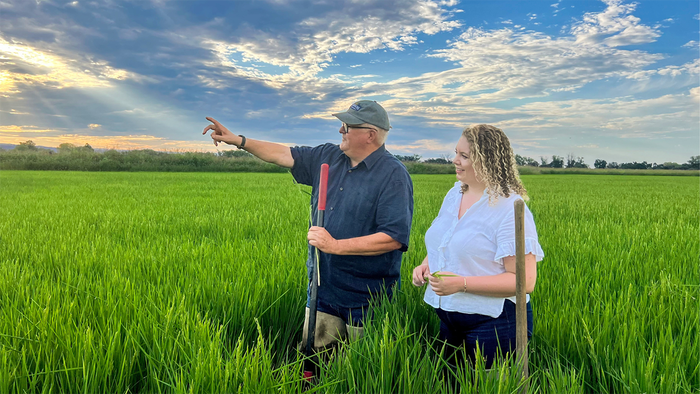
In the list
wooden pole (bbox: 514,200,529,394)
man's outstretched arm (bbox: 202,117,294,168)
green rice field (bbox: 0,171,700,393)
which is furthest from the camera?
man's outstretched arm (bbox: 202,117,294,168)

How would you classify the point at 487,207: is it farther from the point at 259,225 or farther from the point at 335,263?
the point at 259,225

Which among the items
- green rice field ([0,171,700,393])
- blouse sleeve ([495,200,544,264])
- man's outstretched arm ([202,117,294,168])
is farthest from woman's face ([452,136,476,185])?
man's outstretched arm ([202,117,294,168])

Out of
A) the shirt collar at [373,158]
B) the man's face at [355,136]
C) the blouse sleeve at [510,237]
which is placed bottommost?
the blouse sleeve at [510,237]

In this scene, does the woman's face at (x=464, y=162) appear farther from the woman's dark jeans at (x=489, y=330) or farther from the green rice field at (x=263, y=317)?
the green rice field at (x=263, y=317)

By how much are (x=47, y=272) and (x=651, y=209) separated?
12.3m

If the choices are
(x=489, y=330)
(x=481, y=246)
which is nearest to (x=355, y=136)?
(x=481, y=246)

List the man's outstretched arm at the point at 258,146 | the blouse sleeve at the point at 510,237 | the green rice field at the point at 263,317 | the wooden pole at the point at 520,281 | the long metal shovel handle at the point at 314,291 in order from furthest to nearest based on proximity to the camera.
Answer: the man's outstretched arm at the point at 258,146 → the long metal shovel handle at the point at 314,291 → the green rice field at the point at 263,317 → the blouse sleeve at the point at 510,237 → the wooden pole at the point at 520,281

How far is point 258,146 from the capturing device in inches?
115

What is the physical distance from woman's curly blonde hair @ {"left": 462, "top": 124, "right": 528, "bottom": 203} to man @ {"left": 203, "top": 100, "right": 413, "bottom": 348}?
701 millimetres

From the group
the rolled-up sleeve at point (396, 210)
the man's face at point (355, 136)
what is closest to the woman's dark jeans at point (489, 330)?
the rolled-up sleeve at point (396, 210)

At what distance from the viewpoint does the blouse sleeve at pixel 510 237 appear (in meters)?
1.76

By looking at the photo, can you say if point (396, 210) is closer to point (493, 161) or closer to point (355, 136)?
point (355, 136)

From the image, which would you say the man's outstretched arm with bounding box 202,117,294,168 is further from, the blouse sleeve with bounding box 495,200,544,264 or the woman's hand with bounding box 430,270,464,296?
the blouse sleeve with bounding box 495,200,544,264

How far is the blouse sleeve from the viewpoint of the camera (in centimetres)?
176
